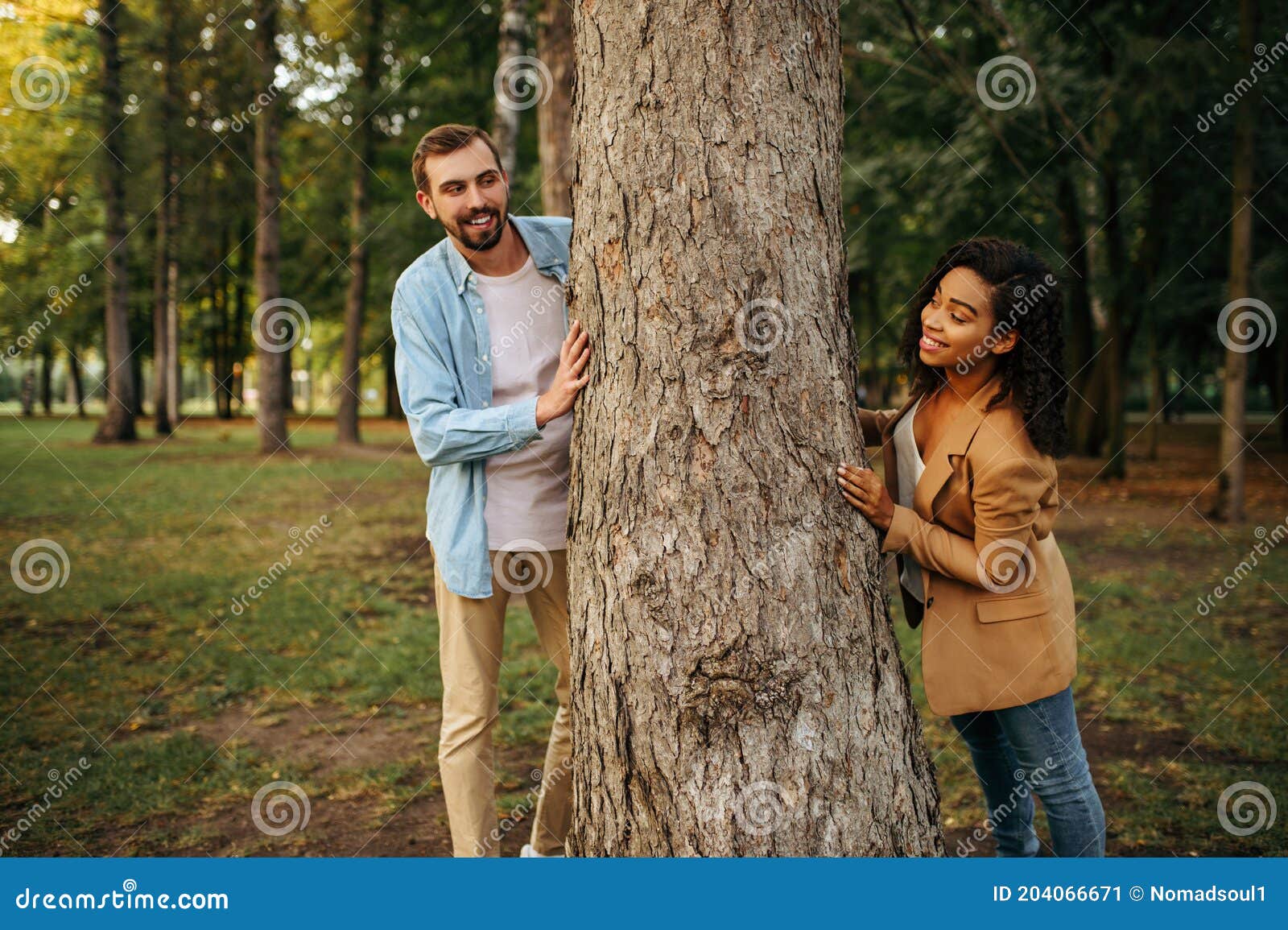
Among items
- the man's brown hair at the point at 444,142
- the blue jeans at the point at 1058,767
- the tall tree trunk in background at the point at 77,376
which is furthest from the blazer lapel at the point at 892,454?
the tall tree trunk in background at the point at 77,376

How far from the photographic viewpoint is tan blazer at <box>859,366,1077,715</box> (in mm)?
2258

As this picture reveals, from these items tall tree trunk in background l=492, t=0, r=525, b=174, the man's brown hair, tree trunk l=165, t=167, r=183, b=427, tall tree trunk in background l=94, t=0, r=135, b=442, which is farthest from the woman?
tree trunk l=165, t=167, r=183, b=427

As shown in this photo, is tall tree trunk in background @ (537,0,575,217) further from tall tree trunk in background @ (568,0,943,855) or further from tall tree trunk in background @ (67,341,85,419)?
tall tree trunk in background @ (67,341,85,419)

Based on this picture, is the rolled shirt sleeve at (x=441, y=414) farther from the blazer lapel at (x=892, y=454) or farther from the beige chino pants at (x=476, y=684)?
the blazer lapel at (x=892, y=454)

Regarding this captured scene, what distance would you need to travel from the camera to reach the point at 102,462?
15.7m

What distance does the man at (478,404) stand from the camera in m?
2.74

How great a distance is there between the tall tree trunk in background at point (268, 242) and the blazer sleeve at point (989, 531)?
1431 centimetres

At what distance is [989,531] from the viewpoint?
2.25 metres

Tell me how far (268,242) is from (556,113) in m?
11.1

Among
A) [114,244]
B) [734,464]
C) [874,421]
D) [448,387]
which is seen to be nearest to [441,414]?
[448,387]

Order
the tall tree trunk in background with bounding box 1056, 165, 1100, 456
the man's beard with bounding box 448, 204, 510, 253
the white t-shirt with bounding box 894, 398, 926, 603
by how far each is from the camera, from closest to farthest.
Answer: the white t-shirt with bounding box 894, 398, 926, 603 < the man's beard with bounding box 448, 204, 510, 253 < the tall tree trunk in background with bounding box 1056, 165, 1100, 456

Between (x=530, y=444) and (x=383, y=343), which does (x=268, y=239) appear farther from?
(x=530, y=444)

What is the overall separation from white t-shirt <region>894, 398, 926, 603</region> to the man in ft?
3.25
